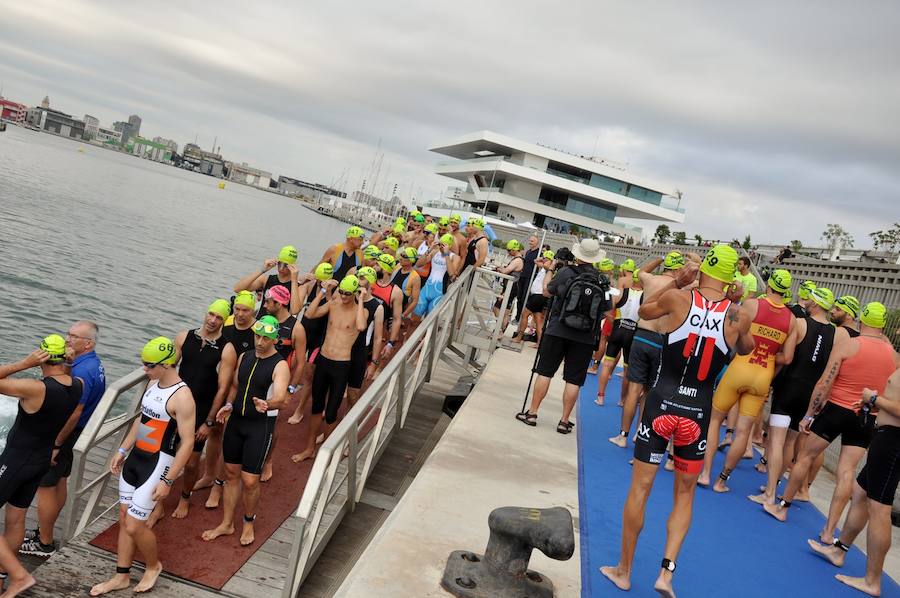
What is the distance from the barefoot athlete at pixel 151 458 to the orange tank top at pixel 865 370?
208 inches

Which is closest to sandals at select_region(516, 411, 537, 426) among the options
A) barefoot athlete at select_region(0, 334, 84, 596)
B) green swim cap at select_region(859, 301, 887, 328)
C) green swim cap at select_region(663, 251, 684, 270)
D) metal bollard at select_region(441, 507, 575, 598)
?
green swim cap at select_region(663, 251, 684, 270)

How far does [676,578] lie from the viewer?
14.7ft

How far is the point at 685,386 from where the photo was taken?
12.8 ft

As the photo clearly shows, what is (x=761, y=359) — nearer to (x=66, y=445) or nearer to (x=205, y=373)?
(x=205, y=373)

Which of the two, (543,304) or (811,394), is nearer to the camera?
(811,394)

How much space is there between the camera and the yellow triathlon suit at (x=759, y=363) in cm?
593

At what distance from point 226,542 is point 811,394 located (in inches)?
212

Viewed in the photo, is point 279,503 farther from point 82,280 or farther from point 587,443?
point 82,280

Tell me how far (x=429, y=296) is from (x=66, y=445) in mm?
5331

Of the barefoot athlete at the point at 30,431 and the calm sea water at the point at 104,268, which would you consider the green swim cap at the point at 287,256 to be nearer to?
the barefoot athlete at the point at 30,431

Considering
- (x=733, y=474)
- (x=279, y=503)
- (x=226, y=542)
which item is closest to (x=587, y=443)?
(x=733, y=474)

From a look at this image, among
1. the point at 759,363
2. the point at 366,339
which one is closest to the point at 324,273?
the point at 366,339

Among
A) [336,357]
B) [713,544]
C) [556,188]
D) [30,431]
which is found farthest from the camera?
[556,188]

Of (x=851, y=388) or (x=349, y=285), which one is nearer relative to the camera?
(x=851, y=388)
